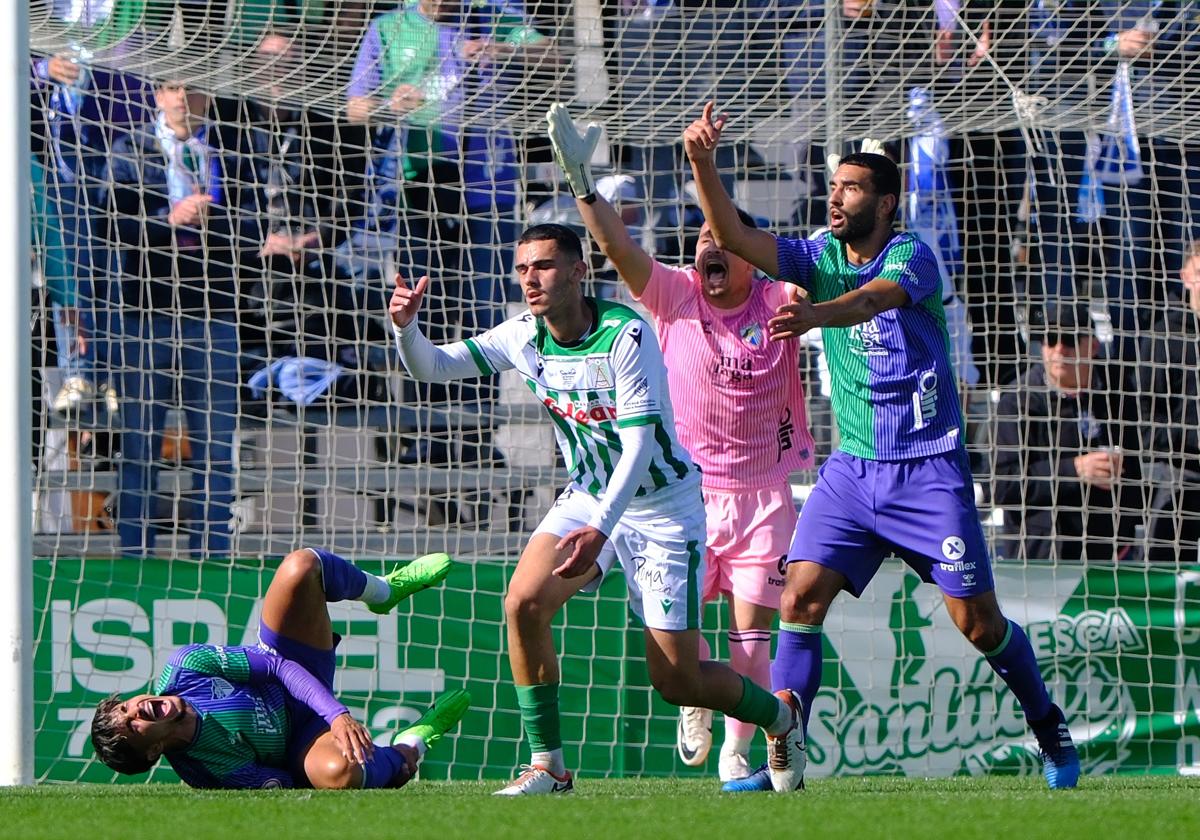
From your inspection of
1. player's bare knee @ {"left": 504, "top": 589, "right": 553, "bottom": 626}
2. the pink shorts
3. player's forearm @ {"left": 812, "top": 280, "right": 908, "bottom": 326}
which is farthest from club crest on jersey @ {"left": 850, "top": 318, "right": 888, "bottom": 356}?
player's bare knee @ {"left": 504, "top": 589, "right": 553, "bottom": 626}

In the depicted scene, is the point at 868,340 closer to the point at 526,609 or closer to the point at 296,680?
the point at 526,609

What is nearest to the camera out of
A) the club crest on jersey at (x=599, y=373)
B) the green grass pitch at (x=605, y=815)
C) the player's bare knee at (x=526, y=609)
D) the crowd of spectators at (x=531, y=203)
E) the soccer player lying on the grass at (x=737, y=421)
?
the green grass pitch at (x=605, y=815)

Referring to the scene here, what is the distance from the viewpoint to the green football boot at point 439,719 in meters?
6.04

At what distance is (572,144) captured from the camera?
5.87m

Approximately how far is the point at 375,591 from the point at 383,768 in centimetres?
74

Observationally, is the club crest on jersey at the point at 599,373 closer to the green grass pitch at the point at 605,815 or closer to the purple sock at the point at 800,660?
the purple sock at the point at 800,660

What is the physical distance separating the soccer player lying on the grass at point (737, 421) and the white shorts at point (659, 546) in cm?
94

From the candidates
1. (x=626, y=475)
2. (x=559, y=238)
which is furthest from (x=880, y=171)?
(x=626, y=475)

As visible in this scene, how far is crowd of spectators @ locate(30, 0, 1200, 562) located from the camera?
7.94 meters

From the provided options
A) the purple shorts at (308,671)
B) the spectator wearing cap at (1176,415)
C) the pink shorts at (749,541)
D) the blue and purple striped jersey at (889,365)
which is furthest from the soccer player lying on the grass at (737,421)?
the spectator wearing cap at (1176,415)

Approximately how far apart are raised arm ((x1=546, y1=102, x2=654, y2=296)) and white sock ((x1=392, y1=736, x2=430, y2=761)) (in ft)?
6.21

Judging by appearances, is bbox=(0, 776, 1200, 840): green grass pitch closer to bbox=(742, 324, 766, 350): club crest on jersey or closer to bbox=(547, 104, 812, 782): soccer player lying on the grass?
bbox=(547, 104, 812, 782): soccer player lying on the grass

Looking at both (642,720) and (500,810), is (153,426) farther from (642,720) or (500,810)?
(500,810)

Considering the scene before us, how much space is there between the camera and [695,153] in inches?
213
